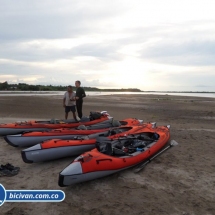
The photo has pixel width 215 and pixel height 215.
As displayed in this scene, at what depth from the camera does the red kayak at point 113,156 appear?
4500 mm

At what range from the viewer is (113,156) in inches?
220

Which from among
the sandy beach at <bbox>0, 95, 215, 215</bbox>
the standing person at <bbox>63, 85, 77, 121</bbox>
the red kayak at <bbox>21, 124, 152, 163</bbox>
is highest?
the standing person at <bbox>63, 85, 77, 121</bbox>

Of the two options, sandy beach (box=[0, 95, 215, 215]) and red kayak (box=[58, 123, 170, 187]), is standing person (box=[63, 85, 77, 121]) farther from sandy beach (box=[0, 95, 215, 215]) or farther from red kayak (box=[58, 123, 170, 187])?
sandy beach (box=[0, 95, 215, 215])

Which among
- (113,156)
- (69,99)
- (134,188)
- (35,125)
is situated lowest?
(134,188)

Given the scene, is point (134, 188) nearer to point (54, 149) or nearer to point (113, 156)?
point (113, 156)

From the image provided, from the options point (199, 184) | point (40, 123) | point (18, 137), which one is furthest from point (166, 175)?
point (40, 123)

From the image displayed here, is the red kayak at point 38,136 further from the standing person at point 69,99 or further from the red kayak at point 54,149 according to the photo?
the standing person at point 69,99

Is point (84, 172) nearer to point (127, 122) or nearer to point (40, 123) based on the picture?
point (40, 123)

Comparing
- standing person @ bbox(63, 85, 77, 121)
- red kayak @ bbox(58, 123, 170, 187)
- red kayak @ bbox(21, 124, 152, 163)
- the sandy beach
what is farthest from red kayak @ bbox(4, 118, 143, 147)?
standing person @ bbox(63, 85, 77, 121)

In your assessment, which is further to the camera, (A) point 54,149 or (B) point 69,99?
(B) point 69,99

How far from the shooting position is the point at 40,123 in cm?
880

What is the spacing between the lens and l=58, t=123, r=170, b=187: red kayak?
4.50 metres

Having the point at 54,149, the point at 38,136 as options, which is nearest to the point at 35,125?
the point at 38,136

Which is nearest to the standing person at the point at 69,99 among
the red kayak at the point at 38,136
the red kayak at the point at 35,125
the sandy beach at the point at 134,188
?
the red kayak at the point at 35,125
